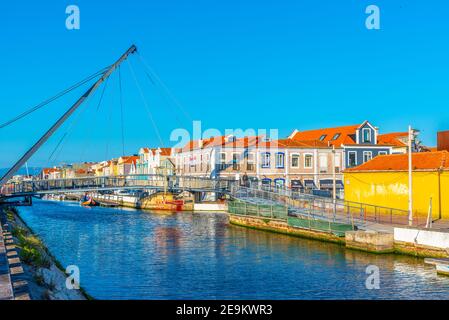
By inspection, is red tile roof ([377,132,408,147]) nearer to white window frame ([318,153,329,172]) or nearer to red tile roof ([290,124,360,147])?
red tile roof ([290,124,360,147])

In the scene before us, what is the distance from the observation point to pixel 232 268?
75.8 ft

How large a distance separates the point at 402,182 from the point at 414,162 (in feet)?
5.76

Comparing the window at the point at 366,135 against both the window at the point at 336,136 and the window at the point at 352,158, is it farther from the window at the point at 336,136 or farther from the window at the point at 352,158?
the window at the point at 336,136

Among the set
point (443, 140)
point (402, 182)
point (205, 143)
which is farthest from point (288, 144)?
point (402, 182)

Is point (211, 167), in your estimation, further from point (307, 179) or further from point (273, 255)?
point (273, 255)

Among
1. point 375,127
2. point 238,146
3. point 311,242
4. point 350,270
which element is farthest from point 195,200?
point 350,270

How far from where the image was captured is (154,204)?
68.7 m

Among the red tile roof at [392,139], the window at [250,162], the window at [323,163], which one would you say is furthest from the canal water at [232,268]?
the red tile roof at [392,139]

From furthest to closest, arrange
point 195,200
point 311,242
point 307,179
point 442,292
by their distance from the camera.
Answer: point 195,200, point 307,179, point 311,242, point 442,292

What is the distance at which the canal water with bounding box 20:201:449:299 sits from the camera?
18484mm

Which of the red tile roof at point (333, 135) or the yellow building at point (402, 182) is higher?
the red tile roof at point (333, 135)

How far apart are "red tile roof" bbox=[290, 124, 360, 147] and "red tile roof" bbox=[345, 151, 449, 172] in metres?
21.1

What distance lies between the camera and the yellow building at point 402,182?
103 feet

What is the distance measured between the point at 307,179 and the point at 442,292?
4146cm
